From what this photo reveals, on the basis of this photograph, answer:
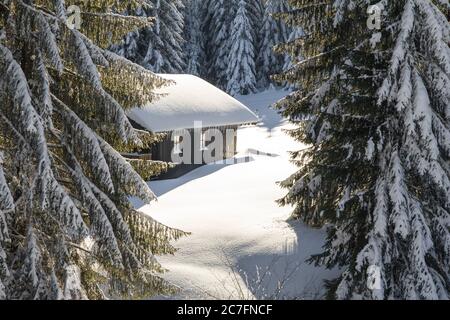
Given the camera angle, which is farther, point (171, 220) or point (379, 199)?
point (171, 220)

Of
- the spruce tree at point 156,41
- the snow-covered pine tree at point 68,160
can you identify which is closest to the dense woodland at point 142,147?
the snow-covered pine tree at point 68,160

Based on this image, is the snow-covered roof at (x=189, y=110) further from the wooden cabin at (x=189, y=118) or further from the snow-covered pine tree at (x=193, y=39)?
the snow-covered pine tree at (x=193, y=39)

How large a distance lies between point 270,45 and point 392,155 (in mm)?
43917

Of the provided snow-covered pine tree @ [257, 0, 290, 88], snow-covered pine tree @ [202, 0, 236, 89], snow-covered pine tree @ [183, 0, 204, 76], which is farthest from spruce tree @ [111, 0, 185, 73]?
snow-covered pine tree @ [257, 0, 290, 88]

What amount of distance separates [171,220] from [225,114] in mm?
10940

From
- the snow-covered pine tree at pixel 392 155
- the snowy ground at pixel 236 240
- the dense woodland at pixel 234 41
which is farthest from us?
the dense woodland at pixel 234 41

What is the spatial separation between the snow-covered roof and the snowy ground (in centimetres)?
260

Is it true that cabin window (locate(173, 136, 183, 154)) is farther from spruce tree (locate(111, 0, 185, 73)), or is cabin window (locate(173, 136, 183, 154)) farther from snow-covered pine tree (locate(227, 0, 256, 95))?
snow-covered pine tree (locate(227, 0, 256, 95))

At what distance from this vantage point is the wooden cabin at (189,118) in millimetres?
20506

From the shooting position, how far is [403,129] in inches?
343

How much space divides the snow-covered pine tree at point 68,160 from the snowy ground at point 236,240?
231cm

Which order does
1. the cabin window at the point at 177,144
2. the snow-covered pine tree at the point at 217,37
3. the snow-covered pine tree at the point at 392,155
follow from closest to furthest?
the snow-covered pine tree at the point at 392,155 → the cabin window at the point at 177,144 → the snow-covered pine tree at the point at 217,37
